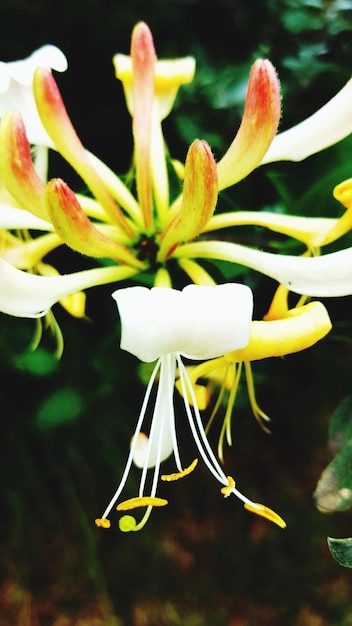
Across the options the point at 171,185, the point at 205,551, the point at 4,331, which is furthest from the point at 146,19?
the point at 205,551

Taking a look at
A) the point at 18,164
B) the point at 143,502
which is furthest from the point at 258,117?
the point at 143,502

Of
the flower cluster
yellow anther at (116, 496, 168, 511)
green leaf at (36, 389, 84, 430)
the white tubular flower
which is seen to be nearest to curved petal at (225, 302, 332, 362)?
the flower cluster

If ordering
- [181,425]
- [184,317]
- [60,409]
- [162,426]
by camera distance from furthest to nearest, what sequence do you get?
[181,425]
[60,409]
[162,426]
[184,317]

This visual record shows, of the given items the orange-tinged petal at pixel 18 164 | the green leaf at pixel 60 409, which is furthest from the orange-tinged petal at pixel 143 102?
the green leaf at pixel 60 409

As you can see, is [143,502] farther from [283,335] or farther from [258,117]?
[258,117]

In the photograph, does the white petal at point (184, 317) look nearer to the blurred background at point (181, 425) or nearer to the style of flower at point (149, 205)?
the style of flower at point (149, 205)

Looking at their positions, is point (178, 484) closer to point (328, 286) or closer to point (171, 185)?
point (171, 185)
